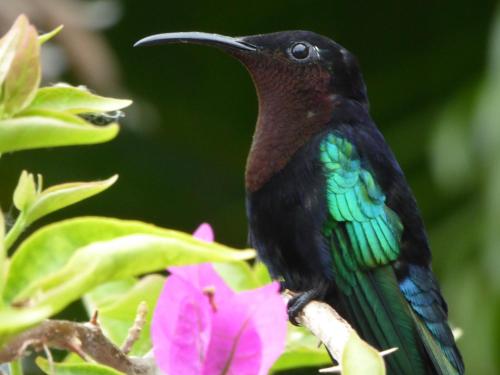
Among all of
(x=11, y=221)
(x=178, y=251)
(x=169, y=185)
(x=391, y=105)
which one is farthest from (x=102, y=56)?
(x=178, y=251)

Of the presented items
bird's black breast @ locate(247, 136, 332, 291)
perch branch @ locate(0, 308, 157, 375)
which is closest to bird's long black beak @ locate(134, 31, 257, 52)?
bird's black breast @ locate(247, 136, 332, 291)

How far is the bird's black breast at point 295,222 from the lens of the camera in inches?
86.3

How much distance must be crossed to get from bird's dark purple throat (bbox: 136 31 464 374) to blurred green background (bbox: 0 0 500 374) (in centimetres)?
271

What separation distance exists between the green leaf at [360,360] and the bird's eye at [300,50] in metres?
1.49

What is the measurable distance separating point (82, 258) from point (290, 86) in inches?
61.6

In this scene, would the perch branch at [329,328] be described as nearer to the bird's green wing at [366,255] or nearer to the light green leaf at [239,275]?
the light green leaf at [239,275]

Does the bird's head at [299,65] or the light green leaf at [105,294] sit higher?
the bird's head at [299,65]

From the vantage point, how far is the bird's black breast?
2191 millimetres

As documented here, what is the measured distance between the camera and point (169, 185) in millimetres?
6332

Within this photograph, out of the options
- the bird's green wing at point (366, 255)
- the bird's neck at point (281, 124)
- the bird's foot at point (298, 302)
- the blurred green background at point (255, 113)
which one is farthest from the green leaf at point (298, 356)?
the blurred green background at point (255, 113)

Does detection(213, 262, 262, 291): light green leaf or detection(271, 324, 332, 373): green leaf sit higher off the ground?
detection(213, 262, 262, 291): light green leaf

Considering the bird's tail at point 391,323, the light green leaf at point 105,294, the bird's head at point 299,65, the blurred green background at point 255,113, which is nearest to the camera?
the light green leaf at point 105,294

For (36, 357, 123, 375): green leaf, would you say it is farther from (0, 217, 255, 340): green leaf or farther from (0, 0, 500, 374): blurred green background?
(0, 0, 500, 374): blurred green background

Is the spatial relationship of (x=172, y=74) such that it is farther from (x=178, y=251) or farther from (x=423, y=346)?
(x=178, y=251)
